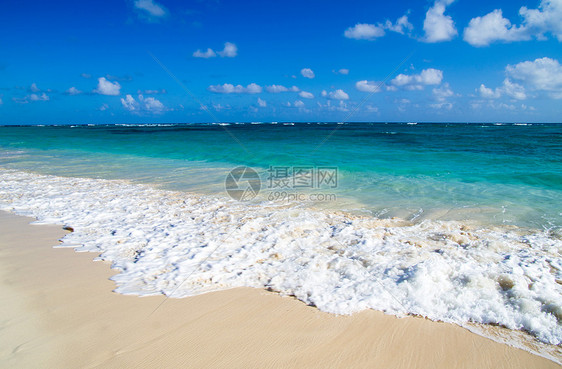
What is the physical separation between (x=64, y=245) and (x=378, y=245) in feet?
16.3

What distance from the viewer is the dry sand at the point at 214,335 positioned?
250 centimetres

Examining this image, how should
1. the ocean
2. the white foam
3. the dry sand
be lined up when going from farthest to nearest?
the ocean → the white foam → the dry sand

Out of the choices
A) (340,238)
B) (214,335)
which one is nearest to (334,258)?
(340,238)

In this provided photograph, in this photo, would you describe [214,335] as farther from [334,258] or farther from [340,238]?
[340,238]

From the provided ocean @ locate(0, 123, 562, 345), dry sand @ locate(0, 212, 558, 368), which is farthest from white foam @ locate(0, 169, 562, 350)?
dry sand @ locate(0, 212, 558, 368)

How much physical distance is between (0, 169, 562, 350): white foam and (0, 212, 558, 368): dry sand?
215 millimetres

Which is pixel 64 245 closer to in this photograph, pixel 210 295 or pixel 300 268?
pixel 210 295

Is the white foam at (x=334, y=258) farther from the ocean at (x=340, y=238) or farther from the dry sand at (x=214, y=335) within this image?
the dry sand at (x=214, y=335)

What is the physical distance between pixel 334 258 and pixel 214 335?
2.00 m

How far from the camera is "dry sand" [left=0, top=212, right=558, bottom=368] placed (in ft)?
8.21

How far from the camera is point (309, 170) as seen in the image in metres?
13.2

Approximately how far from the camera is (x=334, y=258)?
4184 millimetres

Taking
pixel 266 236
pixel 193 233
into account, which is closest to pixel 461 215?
pixel 266 236

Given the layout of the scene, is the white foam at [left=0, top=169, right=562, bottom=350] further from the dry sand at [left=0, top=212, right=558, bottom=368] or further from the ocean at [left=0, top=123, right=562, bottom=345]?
the dry sand at [left=0, top=212, right=558, bottom=368]
